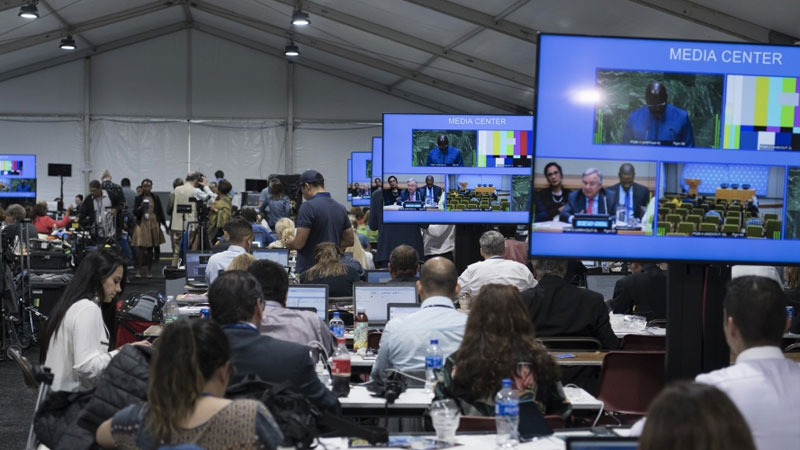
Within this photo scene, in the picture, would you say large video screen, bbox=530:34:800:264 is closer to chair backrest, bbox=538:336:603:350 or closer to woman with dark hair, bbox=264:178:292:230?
chair backrest, bbox=538:336:603:350

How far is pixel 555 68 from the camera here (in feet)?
10.2

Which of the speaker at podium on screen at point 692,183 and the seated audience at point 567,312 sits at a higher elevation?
the speaker at podium on screen at point 692,183

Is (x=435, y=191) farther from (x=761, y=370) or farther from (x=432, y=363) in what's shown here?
(x=761, y=370)

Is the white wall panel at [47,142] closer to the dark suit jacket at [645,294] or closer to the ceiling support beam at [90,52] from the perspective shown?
the ceiling support beam at [90,52]

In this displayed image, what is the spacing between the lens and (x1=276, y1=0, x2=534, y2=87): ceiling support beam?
16203mm

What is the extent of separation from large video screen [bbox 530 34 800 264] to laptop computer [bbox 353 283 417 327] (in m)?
2.84

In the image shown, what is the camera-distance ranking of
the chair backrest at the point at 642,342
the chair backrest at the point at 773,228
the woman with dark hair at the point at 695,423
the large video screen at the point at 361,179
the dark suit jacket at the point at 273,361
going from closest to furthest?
1. the woman with dark hair at the point at 695,423
2. the chair backrest at the point at 773,228
3. the dark suit jacket at the point at 273,361
4. the chair backrest at the point at 642,342
5. the large video screen at the point at 361,179

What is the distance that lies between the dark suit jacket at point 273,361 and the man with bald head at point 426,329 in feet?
3.33

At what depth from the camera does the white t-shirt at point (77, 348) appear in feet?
13.2

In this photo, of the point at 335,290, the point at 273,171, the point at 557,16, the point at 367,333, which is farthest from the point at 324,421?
the point at 273,171

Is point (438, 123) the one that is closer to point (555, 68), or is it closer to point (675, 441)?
point (555, 68)

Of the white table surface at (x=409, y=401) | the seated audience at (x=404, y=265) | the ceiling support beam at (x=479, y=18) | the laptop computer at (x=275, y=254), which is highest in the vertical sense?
the ceiling support beam at (x=479, y=18)

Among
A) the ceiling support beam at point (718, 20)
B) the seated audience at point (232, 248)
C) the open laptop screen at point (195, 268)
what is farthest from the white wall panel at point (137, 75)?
the seated audience at point (232, 248)

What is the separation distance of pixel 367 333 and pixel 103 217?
10125 mm
